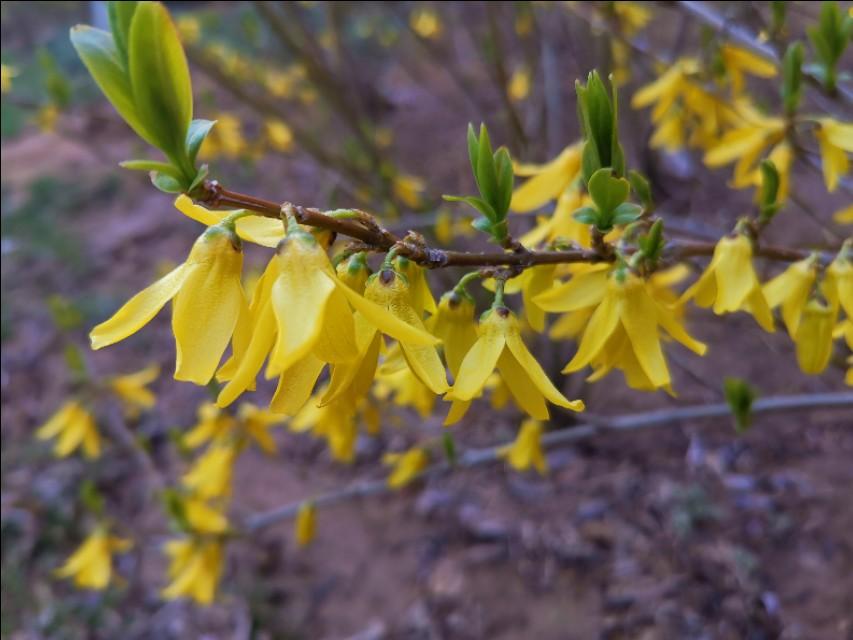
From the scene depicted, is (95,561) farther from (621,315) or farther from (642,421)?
(621,315)

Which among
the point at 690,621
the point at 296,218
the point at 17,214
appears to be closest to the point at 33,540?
the point at 690,621

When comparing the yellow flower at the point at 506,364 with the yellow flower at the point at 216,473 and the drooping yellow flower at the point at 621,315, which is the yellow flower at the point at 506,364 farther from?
the yellow flower at the point at 216,473

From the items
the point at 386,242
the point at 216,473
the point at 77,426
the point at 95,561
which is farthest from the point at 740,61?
the point at 95,561

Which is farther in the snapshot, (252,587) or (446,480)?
(446,480)

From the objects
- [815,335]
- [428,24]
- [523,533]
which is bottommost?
[523,533]

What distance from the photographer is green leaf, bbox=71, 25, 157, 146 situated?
25.7 inches

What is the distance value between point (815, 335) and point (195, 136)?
34.2 inches

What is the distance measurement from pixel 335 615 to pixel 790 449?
5.34ft

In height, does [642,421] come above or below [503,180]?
below

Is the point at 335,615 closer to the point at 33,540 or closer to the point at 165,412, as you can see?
the point at 33,540

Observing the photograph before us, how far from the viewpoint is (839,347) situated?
6.07 ft

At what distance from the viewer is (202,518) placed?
6.72 ft

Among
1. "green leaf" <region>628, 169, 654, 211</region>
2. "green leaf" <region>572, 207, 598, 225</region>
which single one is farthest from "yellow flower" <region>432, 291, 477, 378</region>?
"green leaf" <region>628, 169, 654, 211</region>

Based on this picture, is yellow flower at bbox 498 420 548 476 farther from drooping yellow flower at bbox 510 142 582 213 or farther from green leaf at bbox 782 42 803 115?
green leaf at bbox 782 42 803 115
